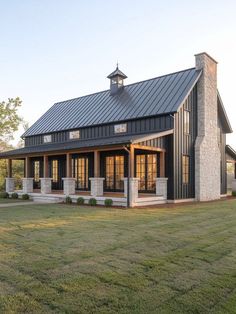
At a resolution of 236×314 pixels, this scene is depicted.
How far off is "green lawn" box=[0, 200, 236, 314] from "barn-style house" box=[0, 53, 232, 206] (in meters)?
6.86

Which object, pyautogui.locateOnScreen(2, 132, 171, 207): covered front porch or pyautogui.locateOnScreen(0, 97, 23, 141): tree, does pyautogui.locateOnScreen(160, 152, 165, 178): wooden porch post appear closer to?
pyautogui.locateOnScreen(2, 132, 171, 207): covered front porch

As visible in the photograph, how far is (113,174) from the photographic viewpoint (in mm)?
18641

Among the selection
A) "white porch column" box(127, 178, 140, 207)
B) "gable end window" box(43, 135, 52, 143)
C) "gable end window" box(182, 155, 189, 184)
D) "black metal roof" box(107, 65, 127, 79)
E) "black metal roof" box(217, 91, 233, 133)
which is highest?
"black metal roof" box(107, 65, 127, 79)

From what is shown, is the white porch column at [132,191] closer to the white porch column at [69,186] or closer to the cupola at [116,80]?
the white porch column at [69,186]

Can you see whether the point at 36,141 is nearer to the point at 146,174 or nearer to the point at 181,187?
the point at 146,174

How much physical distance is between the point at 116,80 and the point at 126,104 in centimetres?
379

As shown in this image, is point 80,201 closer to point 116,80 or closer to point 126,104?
point 126,104

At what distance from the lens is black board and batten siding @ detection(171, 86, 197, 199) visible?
16248 mm

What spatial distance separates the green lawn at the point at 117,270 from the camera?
3.33 m

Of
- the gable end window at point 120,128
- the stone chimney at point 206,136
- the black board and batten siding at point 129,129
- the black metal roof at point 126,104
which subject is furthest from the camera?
the gable end window at point 120,128

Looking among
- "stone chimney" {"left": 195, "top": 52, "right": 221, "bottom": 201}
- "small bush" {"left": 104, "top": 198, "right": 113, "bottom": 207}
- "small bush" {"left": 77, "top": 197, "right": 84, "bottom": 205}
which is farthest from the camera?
Result: "stone chimney" {"left": 195, "top": 52, "right": 221, "bottom": 201}

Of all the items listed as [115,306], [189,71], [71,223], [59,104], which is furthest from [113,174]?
[115,306]

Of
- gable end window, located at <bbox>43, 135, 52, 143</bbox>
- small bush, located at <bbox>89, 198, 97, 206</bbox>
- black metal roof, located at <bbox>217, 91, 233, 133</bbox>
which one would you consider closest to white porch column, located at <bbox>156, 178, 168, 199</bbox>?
small bush, located at <bbox>89, 198, 97, 206</bbox>

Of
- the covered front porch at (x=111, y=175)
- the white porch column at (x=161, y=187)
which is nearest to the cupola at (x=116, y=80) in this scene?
the covered front porch at (x=111, y=175)
